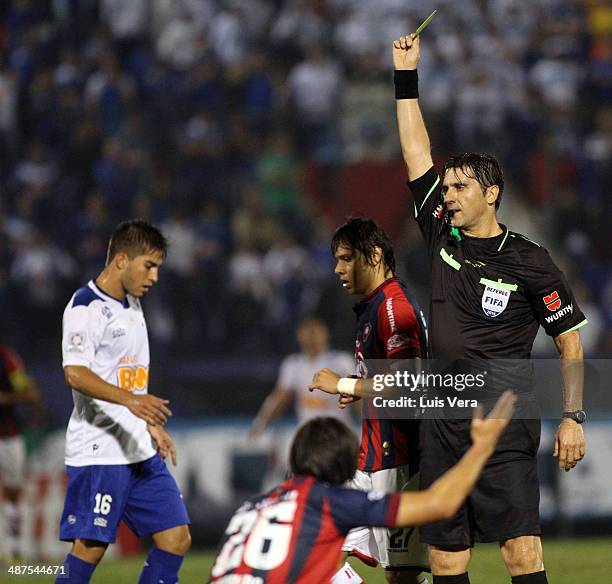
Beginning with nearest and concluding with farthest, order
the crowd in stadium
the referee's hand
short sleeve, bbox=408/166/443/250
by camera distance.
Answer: the referee's hand → short sleeve, bbox=408/166/443/250 → the crowd in stadium

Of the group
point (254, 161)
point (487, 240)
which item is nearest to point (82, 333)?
point (487, 240)

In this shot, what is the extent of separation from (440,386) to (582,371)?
2.11 ft

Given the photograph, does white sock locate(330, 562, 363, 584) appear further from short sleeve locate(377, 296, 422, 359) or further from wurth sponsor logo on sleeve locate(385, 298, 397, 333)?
wurth sponsor logo on sleeve locate(385, 298, 397, 333)

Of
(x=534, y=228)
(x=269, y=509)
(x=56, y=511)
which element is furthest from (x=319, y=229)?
(x=269, y=509)

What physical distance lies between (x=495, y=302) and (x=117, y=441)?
2137mm

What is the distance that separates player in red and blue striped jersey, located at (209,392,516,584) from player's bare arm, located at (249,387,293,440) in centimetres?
681

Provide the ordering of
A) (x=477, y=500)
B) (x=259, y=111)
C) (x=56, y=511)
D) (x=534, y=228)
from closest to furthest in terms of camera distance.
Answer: (x=477, y=500), (x=56, y=511), (x=534, y=228), (x=259, y=111)

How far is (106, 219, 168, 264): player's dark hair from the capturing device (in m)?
5.73

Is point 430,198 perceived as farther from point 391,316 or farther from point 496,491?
point 496,491

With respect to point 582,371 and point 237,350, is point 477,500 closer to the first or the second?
point 582,371

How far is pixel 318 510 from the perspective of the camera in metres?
3.74

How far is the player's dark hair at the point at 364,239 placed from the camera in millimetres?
5508

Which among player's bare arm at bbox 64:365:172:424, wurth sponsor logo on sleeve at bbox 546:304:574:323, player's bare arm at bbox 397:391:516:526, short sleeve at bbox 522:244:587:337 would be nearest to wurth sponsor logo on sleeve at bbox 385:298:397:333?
short sleeve at bbox 522:244:587:337

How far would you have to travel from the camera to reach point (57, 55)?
14773 mm
